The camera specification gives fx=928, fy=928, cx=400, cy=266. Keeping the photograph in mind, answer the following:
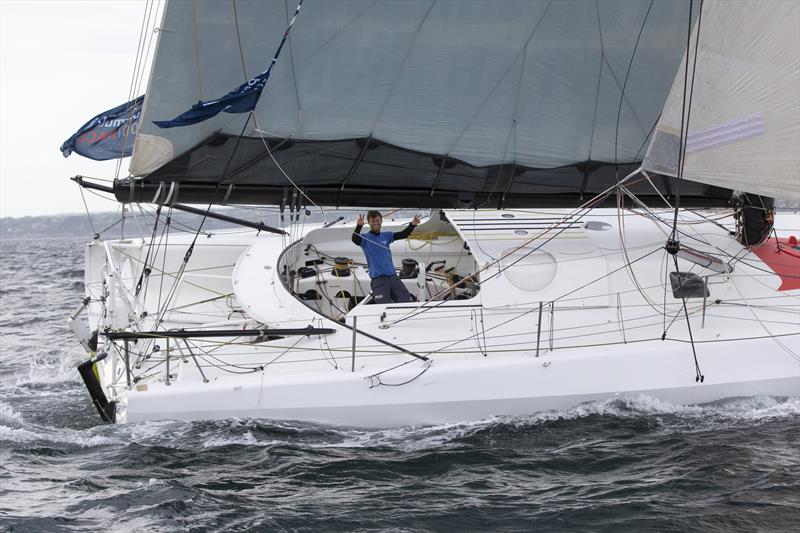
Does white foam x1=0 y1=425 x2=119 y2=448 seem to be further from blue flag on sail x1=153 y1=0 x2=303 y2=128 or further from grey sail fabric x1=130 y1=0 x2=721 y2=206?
blue flag on sail x1=153 y1=0 x2=303 y2=128

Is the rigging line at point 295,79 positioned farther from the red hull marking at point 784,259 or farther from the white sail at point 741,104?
the red hull marking at point 784,259

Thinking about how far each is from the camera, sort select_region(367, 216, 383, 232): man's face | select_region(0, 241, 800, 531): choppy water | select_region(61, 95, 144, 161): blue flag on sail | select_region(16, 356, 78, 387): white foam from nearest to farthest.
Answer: select_region(0, 241, 800, 531): choppy water
select_region(367, 216, 383, 232): man's face
select_region(61, 95, 144, 161): blue flag on sail
select_region(16, 356, 78, 387): white foam

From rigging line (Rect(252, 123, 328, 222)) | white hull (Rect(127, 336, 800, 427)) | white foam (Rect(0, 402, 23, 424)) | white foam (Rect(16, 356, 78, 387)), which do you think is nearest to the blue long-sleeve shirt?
rigging line (Rect(252, 123, 328, 222))

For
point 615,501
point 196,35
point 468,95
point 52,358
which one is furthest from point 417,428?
point 52,358

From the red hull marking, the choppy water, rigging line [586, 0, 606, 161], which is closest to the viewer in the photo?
the choppy water

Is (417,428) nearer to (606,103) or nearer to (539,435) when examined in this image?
(539,435)

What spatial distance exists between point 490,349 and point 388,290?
1235 millimetres

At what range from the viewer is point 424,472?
22.8ft

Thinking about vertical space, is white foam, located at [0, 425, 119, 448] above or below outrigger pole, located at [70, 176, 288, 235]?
below

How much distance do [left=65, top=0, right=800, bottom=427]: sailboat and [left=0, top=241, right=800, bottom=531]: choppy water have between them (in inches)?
10.0

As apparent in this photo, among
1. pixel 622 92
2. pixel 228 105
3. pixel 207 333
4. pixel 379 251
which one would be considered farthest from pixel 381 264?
pixel 622 92

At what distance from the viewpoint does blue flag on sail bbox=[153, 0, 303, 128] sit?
7555mm

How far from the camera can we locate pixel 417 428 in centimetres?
781

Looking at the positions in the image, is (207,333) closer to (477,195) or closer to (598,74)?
(477,195)
